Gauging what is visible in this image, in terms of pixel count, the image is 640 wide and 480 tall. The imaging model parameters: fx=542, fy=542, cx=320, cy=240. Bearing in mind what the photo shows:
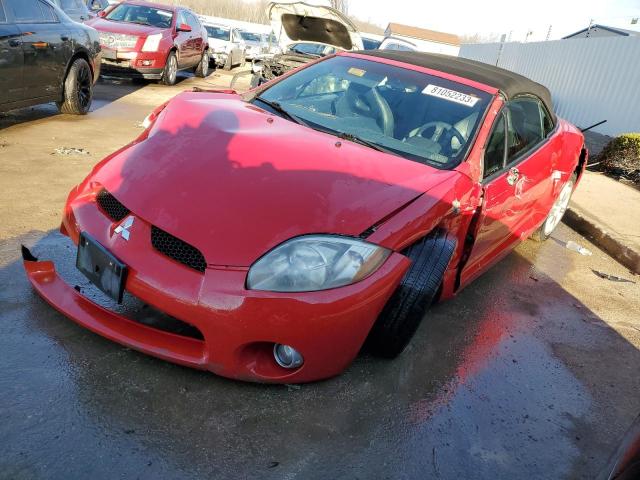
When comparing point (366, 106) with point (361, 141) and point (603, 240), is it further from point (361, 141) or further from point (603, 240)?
point (603, 240)

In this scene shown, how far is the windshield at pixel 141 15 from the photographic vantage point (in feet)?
36.8

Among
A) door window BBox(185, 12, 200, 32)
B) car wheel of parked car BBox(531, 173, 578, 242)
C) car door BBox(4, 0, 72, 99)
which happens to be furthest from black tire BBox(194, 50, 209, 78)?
car wheel of parked car BBox(531, 173, 578, 242)

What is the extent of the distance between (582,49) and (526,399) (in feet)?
48.1

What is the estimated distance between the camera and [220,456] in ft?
6.58

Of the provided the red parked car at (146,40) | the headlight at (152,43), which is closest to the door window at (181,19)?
the red parked car at (146,40)

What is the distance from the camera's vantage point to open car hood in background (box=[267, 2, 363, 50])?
10047 mm

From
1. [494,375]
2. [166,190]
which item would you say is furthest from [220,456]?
[494,375]

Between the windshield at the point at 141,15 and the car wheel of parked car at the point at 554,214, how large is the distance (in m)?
9.27

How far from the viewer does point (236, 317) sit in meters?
2.12

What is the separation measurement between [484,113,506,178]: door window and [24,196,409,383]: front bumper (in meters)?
1.17

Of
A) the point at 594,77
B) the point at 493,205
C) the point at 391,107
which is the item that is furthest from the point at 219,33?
the point at 493,205

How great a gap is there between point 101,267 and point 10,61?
14.2 feet

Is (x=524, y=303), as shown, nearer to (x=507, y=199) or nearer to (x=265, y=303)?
(x=507, y=199)

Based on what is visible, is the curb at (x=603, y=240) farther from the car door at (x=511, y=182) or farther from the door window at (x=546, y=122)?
the door window at (x=546, y=122)
